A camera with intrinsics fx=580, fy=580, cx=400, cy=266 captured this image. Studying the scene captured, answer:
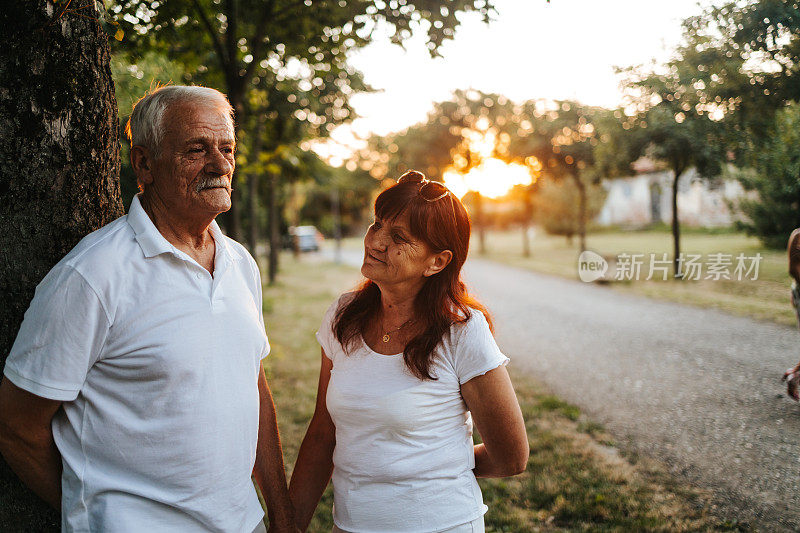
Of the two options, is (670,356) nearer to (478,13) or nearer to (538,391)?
(538,391)

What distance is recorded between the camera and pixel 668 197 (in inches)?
197

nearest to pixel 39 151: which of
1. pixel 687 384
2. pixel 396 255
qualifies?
pixel 396 255

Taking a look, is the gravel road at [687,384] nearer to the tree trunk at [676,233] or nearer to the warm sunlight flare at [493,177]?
the tree trunk at [676,233]

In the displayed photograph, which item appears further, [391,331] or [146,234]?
[391,331]

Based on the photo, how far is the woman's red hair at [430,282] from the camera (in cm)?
192

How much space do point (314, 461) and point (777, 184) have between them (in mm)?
2899

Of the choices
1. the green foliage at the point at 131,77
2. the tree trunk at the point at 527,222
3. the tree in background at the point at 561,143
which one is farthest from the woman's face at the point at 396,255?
the tree trunk at the point at 527,222

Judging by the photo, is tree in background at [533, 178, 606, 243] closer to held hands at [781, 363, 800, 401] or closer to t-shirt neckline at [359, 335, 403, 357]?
held hands at [781, 363, 800, 401]

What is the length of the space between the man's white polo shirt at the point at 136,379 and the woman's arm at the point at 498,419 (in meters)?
0.76

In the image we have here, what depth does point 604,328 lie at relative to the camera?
33.8 feet

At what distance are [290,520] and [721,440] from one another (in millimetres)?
3748

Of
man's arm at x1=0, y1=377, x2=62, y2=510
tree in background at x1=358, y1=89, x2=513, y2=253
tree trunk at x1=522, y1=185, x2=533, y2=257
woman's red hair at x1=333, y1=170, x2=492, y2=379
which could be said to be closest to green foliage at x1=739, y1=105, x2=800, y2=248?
woman's red hair at x1=333, y1=170, x2=492, y2=379

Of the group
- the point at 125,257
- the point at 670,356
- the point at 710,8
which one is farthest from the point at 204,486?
the point at 670,356

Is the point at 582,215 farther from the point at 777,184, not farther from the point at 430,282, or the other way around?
the point at 430,282
